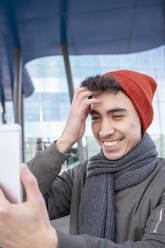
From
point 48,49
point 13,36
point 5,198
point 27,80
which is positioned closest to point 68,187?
point 5,198

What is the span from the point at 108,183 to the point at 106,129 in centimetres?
24

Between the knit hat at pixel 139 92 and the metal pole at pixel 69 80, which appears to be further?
the metal pole at pixel 69 80

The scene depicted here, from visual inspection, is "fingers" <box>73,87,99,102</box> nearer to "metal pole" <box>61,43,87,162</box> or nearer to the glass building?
the glass building

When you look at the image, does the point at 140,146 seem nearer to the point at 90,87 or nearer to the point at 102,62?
the point at 90,87

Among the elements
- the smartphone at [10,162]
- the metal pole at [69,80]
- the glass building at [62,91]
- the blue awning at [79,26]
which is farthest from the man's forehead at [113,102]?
the metal pole at [69,80]

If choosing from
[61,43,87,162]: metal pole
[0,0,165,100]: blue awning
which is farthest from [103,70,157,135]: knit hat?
[61,43,87,162]: metal pole

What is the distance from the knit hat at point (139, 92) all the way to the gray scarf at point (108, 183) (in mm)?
116

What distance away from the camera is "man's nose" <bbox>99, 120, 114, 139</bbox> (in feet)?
3.39

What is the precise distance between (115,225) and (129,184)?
18cm

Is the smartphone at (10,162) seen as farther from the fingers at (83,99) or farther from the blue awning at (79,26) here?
the blue awning at (79,26)

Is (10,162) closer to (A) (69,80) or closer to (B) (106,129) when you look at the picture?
(B) (106,129)

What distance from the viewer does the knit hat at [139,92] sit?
1.04 meters

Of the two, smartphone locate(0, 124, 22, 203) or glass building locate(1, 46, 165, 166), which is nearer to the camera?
smartphone locate(0, 124, 22, 203)

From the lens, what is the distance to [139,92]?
105 centimetres
